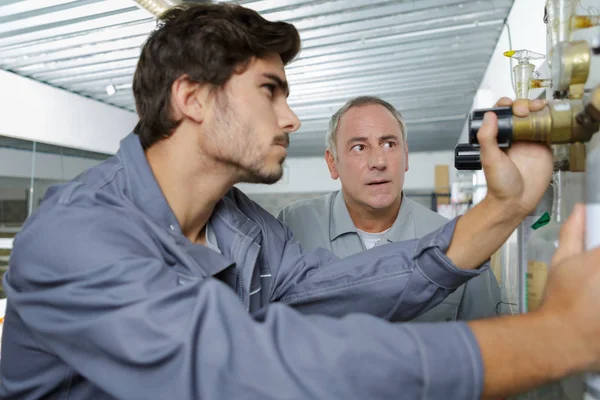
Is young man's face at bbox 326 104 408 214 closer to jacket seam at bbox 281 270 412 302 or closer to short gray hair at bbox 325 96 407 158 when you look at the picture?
short gray hair at bbox 325 96 407 158

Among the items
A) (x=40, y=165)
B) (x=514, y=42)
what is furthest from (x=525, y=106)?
(x=40, y=165)

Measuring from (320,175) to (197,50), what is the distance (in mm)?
7204

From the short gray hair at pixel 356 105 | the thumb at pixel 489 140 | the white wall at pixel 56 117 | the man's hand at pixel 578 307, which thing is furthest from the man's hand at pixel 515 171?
the white wall at pixel 56 117

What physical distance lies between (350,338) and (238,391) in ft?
0.48

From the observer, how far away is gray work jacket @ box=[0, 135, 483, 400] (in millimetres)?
521

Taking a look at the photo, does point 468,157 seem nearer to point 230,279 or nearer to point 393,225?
point 230,279

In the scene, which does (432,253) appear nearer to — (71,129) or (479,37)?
(479,37)

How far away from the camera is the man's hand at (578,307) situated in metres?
0.49

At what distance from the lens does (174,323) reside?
0.58 m

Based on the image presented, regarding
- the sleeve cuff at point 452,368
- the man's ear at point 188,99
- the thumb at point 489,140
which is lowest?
the sleeve cuff at point 452,368

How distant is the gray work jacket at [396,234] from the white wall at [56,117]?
3.29 metres

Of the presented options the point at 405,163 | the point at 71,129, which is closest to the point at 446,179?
the point at 71,129

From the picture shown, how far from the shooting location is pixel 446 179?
743cm

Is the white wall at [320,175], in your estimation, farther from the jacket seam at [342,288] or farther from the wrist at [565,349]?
the wrist at [565,349]
